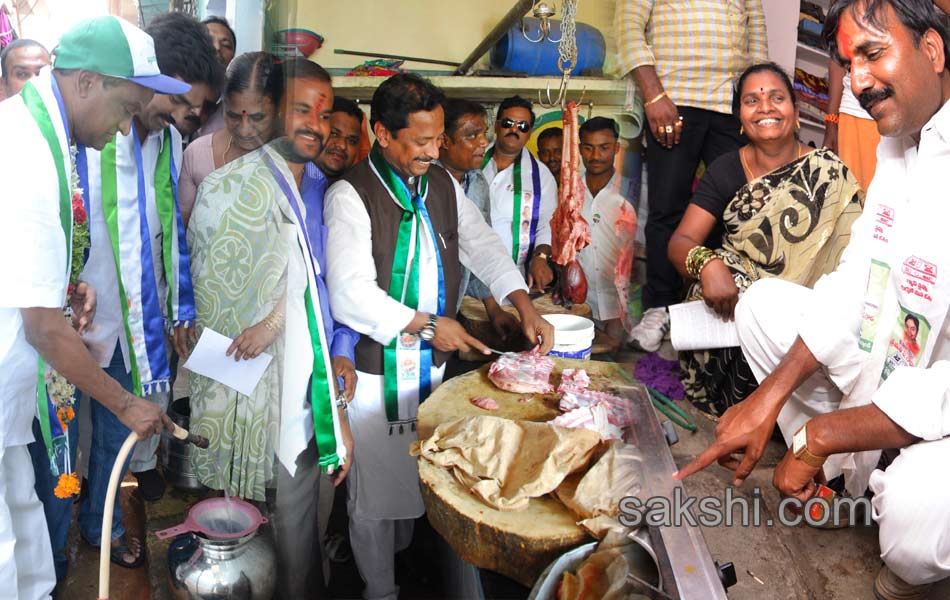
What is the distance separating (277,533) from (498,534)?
0.47 meters

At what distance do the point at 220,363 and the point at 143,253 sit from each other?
25 centimetres

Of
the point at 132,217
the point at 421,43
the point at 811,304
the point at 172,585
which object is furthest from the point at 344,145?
the point at 811,304

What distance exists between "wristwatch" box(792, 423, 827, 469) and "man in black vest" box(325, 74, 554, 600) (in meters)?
0.74

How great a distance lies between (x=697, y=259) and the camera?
2914mm

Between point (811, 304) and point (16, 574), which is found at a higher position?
point (811, 304)

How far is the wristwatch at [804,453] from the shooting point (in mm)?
1770

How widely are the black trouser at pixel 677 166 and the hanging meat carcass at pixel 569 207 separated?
2.72 feet

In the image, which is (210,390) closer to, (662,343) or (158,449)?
(158,449)

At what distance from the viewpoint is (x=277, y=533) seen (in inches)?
63.7

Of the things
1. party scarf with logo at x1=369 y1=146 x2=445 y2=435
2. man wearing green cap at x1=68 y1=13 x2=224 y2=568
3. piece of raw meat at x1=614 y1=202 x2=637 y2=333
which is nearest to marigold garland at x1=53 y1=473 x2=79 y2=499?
man wearing green cap at x1=68 y1=13 x2=224 y2=568

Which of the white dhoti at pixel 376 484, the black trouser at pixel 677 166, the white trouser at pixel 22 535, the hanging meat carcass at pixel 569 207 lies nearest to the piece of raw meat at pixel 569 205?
the hanging meat carcass at pixel 569 207

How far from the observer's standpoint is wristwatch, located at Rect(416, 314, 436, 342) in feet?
6.79

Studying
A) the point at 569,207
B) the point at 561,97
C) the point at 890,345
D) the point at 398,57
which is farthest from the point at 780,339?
the point at 398,57

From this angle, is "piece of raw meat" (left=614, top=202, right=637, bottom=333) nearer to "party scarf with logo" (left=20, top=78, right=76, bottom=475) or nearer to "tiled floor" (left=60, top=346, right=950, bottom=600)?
"tiled floor" (left=60, top=346, right=950, bottom=600)
